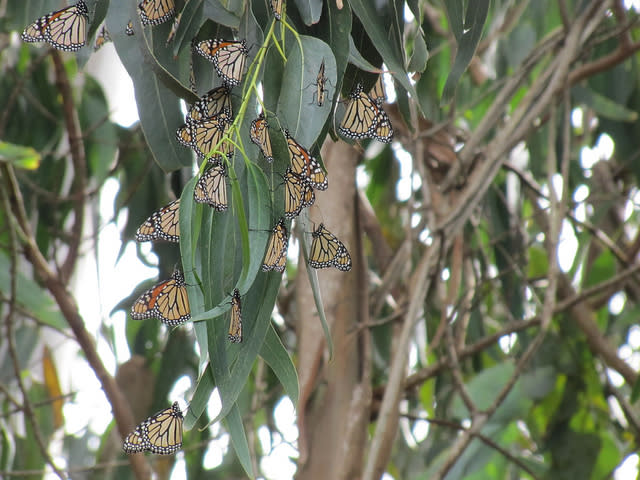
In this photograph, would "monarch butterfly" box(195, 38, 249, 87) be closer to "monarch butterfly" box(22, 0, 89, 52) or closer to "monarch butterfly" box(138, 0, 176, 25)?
"monarch butterfly" box(138, 0, 176, 25)

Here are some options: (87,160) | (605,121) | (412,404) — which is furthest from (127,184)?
(605,121)

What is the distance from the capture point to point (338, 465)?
1.79m

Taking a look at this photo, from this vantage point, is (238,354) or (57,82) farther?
(57,82)

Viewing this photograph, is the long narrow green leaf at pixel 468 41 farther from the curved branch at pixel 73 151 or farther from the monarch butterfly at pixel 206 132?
the curved branch at pixel 73 151

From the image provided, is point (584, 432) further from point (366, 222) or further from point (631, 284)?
point (366, 222)

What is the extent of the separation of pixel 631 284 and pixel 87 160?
73.3 inches

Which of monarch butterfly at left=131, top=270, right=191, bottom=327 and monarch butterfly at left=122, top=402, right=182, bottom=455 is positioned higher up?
monarch butterfly at left=131, top=270, right=191, bottom=327

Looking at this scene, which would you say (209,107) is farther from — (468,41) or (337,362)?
(337,362)

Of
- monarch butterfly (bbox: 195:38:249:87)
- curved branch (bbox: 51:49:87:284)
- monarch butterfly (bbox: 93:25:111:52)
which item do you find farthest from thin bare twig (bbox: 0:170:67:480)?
monarch butterfly (bbox: 195:38:249:87)

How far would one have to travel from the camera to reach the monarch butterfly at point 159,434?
97cm

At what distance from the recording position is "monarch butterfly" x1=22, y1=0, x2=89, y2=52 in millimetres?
1094

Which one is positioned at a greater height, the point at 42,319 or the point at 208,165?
the point at 42,319

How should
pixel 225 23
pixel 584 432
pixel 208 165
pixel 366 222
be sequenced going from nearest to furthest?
pixel 208 165
pixel 225 23
pixel 366 222
pixel 584 432

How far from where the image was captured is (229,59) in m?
0.92
